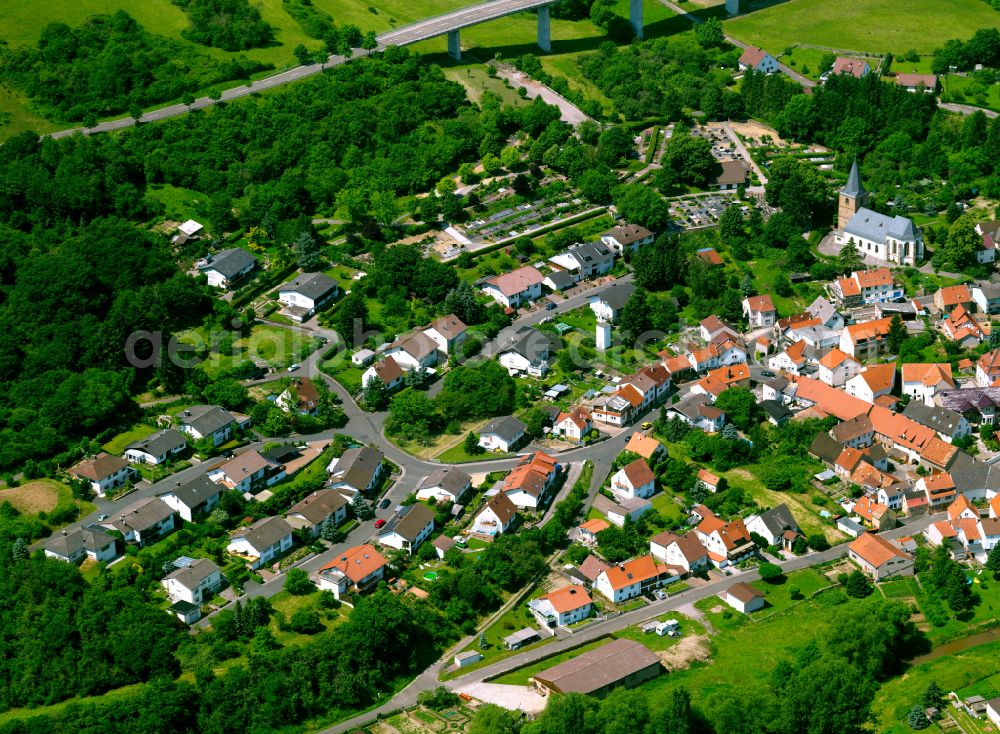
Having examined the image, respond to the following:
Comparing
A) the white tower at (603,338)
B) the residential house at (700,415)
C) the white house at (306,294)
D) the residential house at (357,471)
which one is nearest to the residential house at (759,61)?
the white tower at (603,338)

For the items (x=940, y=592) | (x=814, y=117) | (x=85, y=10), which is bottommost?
(x=940, y=592)

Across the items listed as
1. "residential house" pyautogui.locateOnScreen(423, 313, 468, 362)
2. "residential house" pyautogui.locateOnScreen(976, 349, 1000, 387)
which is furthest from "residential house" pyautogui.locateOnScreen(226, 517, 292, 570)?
"residential house" pyautogui.locateOnScreen(976, 349, 1000, 387)

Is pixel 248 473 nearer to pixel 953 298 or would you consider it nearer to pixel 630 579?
pixel 630 579

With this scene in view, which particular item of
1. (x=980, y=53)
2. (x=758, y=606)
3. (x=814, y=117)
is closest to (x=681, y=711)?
(x=758, y=606)

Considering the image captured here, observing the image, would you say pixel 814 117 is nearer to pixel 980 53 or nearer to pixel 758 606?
pixel 980 53

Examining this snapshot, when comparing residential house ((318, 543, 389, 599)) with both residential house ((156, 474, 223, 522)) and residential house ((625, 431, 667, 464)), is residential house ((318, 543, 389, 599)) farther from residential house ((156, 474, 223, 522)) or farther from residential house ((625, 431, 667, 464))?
residential house ((625, 431, 667, 464))

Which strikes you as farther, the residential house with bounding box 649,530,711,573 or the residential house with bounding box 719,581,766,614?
the residential house with bounding box 649,530,711,573

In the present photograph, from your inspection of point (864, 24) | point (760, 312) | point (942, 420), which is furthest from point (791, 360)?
point (864, 24)
